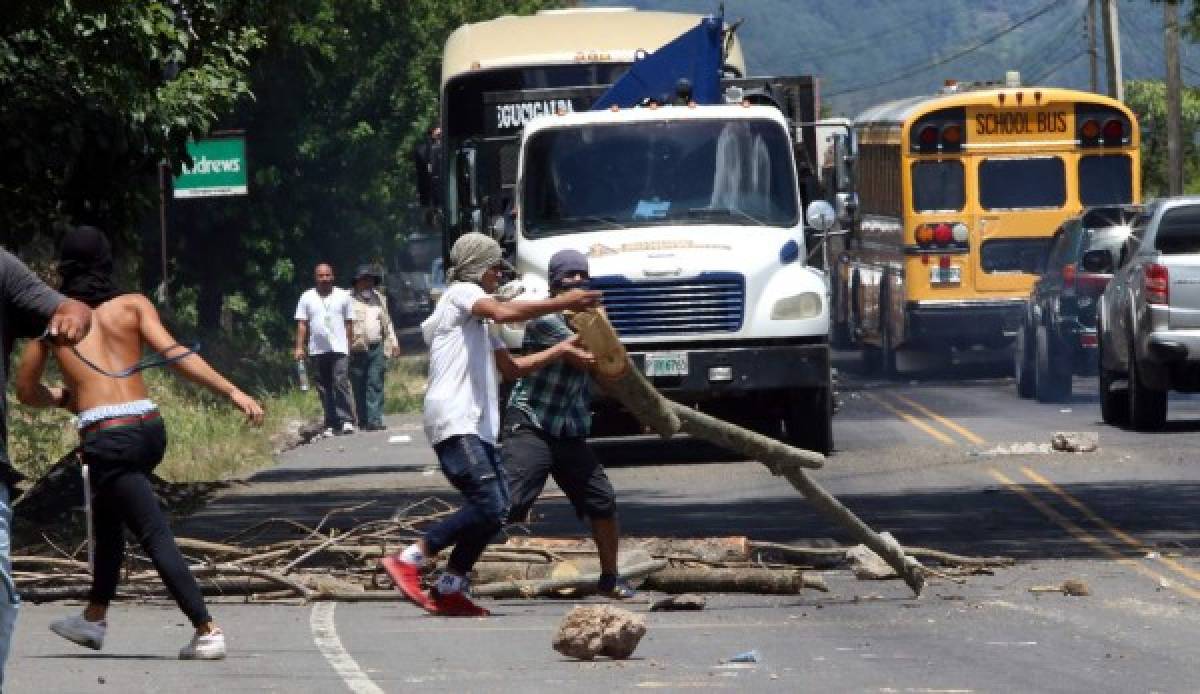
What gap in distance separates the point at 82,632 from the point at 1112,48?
1872 inches

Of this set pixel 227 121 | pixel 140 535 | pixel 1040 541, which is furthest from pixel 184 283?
pixel 140 535

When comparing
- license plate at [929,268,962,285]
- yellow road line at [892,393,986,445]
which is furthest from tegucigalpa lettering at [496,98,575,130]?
license plate at [929,268,962,285]

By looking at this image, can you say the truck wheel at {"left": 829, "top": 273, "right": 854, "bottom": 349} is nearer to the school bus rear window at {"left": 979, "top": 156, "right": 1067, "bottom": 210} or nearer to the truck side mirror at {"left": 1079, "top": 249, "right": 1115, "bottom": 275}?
the school bus rear window at {"left": 979, "top": 156, "right": 1067, "bottom": 210}

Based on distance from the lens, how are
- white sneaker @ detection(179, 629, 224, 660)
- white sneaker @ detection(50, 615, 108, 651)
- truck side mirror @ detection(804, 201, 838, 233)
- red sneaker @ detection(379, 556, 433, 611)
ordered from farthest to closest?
truck side mirror @ detection(804, 201, 838, 233), red sneaker @ detection(379, 556, 433, 611), white sneaker @ detection(50, 615, 108, 651), white sneaker @ detection(179, 629, 224, 660)

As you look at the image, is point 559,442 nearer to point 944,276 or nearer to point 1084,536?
point 1084,536

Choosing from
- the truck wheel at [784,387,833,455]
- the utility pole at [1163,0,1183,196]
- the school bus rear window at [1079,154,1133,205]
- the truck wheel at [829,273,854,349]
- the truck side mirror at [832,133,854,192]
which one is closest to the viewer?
the truck wheel at [784,387,833,455]

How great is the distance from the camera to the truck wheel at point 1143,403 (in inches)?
1013

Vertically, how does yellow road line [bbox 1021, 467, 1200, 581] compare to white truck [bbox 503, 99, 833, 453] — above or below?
below

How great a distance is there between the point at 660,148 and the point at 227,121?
69.7 feet

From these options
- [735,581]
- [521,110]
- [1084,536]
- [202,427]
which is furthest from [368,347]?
[735,581]

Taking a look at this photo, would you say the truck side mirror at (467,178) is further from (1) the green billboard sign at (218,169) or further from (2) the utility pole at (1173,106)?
(2) the utility pole at (1173,106)

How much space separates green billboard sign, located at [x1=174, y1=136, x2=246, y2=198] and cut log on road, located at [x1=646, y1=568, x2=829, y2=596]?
14.5m

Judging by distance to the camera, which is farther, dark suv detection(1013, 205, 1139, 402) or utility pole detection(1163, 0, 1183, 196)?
utility pole detection(1163, 0, 1183, 196)

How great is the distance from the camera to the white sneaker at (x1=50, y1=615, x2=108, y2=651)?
11711 mm
